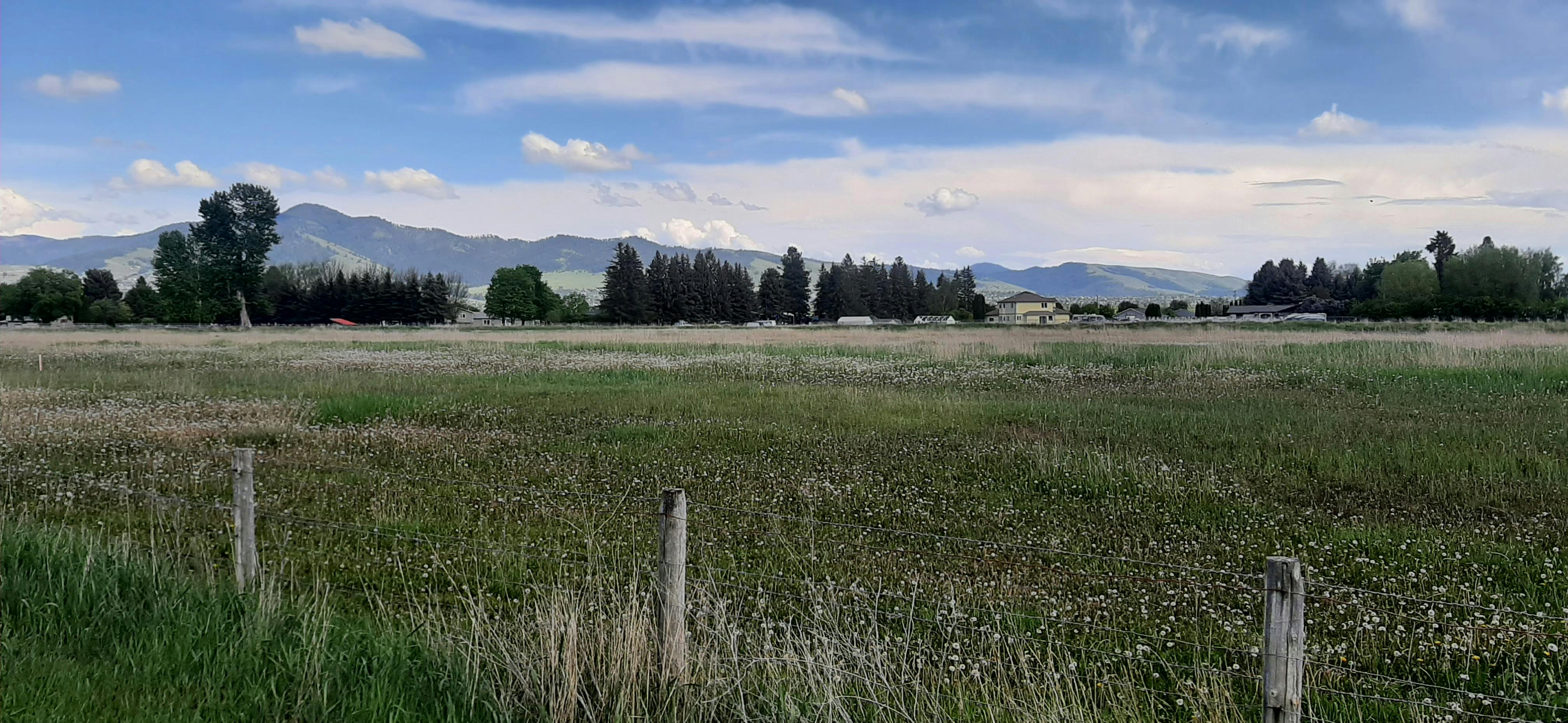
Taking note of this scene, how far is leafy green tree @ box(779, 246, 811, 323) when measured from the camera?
477 feet

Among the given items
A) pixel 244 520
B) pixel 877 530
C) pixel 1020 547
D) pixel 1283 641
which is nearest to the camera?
pixel 1283 641

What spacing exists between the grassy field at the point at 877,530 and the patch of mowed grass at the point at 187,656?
91mm

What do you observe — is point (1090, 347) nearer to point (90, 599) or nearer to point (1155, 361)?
point (1155, 361)

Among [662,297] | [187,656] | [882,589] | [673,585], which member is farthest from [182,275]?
[673,585]

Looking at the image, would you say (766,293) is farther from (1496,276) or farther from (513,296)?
(1496,276)

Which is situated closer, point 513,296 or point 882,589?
point 882,589

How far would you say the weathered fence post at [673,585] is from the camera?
218 inches

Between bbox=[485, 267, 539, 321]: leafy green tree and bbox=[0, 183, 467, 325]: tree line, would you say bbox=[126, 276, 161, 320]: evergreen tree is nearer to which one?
bbox=[0, 183, 467, 325]: tree line

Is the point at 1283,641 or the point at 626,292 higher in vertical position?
the point at 626,292

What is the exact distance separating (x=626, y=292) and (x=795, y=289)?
1380 inches

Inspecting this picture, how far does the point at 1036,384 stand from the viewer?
2630 cm

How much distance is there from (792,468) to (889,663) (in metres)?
7.84

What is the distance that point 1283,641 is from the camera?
168 inches

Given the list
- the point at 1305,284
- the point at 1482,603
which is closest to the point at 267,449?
the point at 1482,603
